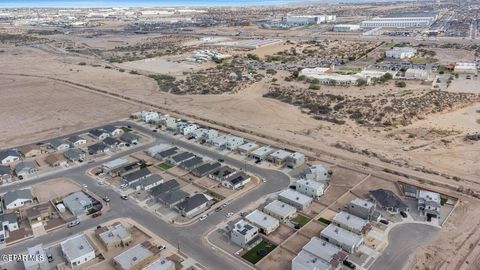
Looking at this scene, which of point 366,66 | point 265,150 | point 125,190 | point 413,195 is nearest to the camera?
point 413,195

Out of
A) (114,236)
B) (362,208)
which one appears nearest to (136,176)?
(114,236)

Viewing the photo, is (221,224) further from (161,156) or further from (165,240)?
(161,156)

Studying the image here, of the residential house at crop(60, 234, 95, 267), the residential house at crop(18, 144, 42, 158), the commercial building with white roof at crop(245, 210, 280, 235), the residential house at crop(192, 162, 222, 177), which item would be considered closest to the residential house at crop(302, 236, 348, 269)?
the commercial building with white roof at crop(245, 210, 280, 235)

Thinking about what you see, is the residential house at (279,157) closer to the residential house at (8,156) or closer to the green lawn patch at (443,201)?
the green lawn patch at (443,201)

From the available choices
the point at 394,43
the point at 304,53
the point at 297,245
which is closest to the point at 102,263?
the point at 297,245

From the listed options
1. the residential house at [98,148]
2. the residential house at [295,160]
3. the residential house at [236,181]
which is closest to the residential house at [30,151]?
the residential house at [98,148]

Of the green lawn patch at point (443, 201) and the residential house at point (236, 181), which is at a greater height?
the residential house at point (236, 181)
